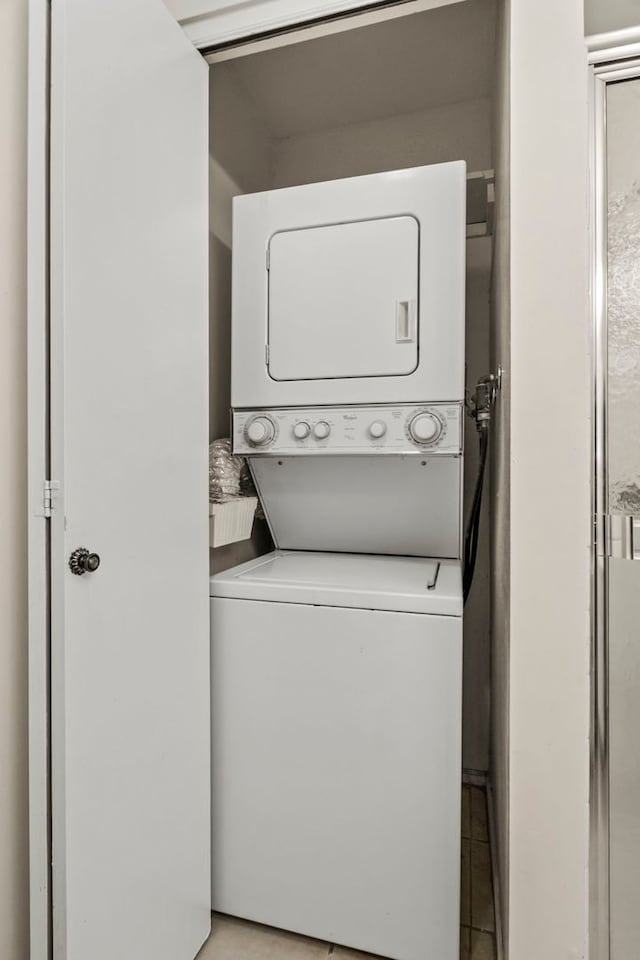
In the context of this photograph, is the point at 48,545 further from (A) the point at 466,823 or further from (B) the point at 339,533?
(A) the point at 466,823

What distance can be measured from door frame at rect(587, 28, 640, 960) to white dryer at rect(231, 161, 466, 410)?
492 millimetres

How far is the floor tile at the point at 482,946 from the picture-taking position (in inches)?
57.4

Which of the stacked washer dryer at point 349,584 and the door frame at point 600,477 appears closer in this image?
the door frame at point 600,477

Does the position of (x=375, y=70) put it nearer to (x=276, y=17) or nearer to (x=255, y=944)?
(x=276, y=17)

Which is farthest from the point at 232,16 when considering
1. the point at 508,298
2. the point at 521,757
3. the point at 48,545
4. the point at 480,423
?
the point at 521,757

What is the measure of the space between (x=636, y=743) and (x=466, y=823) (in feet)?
3.72

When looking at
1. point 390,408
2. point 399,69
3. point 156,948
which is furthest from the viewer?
point 399,69

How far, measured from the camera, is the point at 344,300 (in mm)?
1680

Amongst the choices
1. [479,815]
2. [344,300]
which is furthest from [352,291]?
[479,815]

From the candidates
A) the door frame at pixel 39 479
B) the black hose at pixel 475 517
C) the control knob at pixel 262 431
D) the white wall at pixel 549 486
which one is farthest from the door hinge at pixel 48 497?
the black hose at pixel 475 517

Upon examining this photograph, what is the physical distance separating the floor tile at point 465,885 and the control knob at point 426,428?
138cm

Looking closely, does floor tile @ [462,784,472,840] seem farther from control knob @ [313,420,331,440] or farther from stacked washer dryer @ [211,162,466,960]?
control knob @ [313,420,331,440]

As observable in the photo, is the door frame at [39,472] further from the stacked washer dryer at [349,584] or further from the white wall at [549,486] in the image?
the white wall at [549,486]

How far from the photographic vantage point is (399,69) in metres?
2.05
